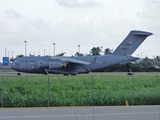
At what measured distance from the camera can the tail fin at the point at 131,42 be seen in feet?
148

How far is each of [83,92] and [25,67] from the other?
78.9 ft

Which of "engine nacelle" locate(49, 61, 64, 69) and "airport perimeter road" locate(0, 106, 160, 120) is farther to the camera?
"engine nacelle" locate(49, 61, 64, 69)

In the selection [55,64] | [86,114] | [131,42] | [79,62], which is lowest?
[86,114]

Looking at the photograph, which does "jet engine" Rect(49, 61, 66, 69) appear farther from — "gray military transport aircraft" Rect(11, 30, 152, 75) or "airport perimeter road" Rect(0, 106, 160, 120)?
"airport perimeter road" Rect(0, 106, 160, 120)

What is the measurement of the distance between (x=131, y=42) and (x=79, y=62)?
6999 millimetres

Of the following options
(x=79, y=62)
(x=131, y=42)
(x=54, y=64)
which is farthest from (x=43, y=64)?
(x=131, y=42)

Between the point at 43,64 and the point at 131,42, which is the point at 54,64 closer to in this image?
the point at 43,64

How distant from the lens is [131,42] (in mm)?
45406

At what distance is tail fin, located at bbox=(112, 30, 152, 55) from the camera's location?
1775 inches

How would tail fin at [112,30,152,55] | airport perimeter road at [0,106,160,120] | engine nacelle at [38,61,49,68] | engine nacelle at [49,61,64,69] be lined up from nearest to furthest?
1. airport perimeter road at [0,106,160,120]
2. engine nacelle at [49,61,64,69]
3. engine nacelle at [38,61,49,68]
4. tail fin at [112,30,152,55]

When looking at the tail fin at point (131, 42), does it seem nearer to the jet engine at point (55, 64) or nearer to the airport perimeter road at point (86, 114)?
the jet engine at point (55, 64)

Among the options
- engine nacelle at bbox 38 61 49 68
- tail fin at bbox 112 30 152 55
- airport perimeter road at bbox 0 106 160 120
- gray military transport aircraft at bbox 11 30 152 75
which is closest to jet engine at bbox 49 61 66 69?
gray military transport aircraft at bbox 11 30 152 75

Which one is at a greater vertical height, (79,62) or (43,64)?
(79,62)

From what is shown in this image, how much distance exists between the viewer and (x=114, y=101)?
19.4m
